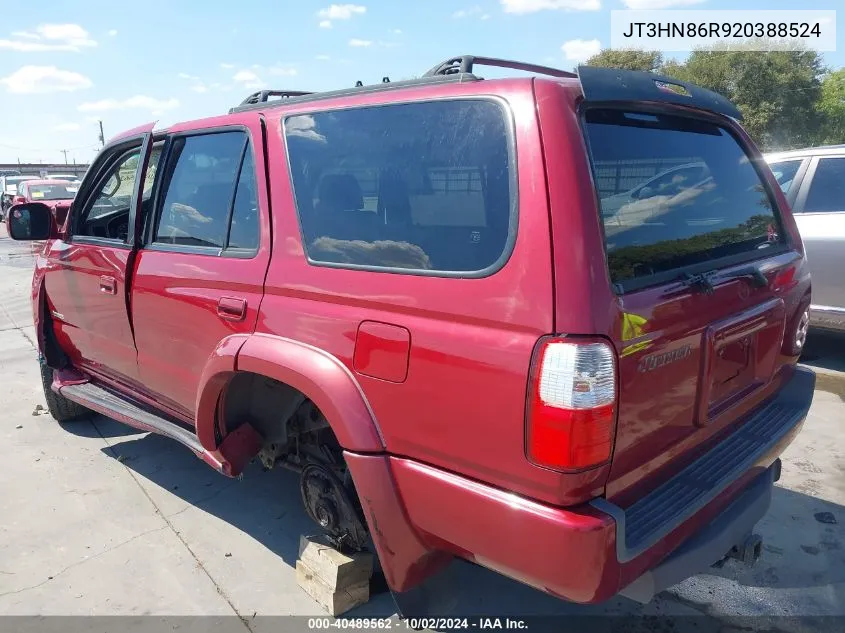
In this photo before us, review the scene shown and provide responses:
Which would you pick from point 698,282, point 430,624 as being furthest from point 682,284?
point 430,624

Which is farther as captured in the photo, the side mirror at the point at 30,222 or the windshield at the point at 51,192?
the windshield at the point at 51,192

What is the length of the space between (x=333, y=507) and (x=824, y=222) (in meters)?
4.92

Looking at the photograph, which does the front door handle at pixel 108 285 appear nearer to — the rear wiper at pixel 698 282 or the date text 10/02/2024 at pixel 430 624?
the date text 10/02/2024 at pixel 430 624

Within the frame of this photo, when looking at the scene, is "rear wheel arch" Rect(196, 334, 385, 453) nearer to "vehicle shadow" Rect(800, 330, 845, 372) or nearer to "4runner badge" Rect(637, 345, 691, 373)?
"4runner badge" Rect(637, 345, 691, 373)

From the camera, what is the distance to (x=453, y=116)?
1.94 meters

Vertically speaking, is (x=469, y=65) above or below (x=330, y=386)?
above

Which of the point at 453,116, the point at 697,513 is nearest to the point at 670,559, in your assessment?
the point at 697,513

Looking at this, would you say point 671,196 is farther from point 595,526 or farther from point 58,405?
point 58,405

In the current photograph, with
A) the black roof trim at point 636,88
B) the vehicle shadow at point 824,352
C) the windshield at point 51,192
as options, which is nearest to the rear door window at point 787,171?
the vehicle shadow at point 824,352

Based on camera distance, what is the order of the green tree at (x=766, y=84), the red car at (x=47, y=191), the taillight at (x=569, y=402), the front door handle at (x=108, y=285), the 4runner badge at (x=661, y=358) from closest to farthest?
1. the taillight at (x=569, y=402)
2. the 4runner badge at (x=661, y=358)
3. the front door handle at (x=108, y=285)
4. the red car at (x=47, y=191)
5. the green tree at (x=766, y=84)

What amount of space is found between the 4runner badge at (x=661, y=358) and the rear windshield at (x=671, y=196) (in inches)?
8.7

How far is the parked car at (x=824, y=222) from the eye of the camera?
5.19 m

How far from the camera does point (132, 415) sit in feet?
10.8

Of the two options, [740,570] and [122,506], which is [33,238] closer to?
[122,506]
